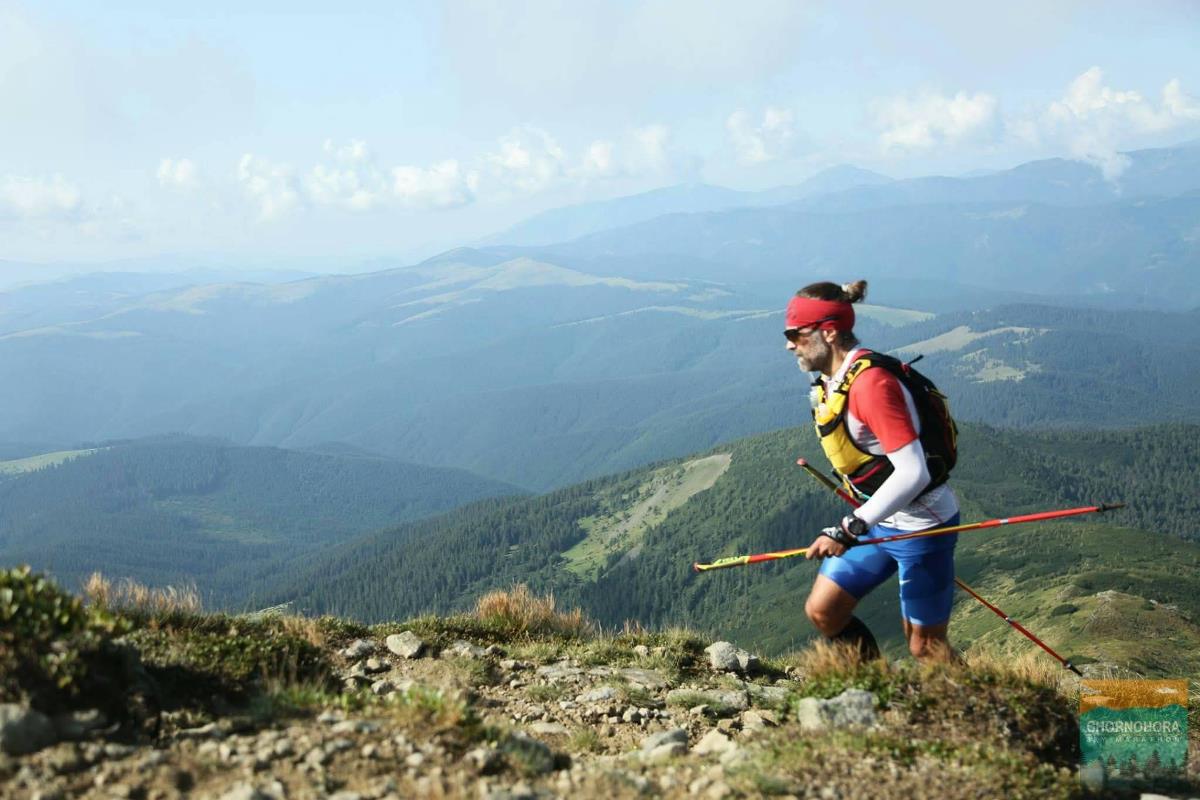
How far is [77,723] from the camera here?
4996 mm

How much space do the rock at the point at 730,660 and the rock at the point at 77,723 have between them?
21.2ft

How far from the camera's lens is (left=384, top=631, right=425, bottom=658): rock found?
9.33m

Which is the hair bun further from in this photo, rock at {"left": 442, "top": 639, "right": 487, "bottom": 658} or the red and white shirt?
rock at {"left": 442, "top": 639, "right": 487, "bottom": 658}

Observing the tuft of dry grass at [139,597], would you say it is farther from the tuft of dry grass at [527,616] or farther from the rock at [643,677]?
the rock at [643,677]

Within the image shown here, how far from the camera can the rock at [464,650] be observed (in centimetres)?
932

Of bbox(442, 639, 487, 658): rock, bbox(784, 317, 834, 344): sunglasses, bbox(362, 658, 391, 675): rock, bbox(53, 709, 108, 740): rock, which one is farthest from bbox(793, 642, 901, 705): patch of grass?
bbox(53, 709, 108, 740): rock

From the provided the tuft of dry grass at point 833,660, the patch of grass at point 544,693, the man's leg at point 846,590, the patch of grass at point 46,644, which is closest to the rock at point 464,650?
the patch of grass at point 544,693

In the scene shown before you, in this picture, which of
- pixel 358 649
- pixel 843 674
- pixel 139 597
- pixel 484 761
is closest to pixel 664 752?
pixel 484 761

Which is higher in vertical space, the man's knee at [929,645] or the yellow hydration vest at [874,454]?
the yellow hydration vest at [874,454]

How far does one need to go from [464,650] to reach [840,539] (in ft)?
14.7

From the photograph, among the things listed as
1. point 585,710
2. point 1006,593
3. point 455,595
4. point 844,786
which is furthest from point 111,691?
point 455,595

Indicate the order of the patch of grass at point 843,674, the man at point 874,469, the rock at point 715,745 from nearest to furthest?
the rock at point 715,745 < the patch of grass at point 843,674 < the man at point 874,469

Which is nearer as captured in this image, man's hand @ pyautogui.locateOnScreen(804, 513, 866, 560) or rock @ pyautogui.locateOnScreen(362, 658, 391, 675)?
man's hand @ pyautogui.locateOnScreen(804, 513, 866, 560)

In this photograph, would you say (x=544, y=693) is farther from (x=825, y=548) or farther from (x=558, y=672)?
(x=825, y=548)
